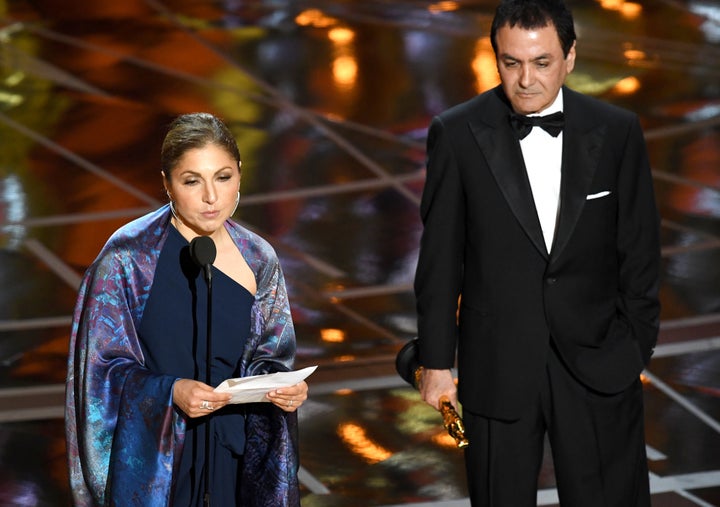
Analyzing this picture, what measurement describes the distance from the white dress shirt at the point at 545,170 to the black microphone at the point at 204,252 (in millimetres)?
944

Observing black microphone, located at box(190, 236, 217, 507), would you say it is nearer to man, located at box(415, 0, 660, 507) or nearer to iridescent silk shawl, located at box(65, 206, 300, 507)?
iridescent silk shawl, located at box(65, 206, 300, 507)

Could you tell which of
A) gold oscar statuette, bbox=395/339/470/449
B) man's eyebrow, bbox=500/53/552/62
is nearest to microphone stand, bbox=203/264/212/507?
gold oscar statuette, bbox=395/339/470/449

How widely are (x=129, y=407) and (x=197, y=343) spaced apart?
25cm

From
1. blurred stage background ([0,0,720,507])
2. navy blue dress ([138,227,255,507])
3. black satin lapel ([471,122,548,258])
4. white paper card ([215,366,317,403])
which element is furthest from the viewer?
blurred stage background ([0,0,720,507])

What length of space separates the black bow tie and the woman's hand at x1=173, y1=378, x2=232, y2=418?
3.64 feet

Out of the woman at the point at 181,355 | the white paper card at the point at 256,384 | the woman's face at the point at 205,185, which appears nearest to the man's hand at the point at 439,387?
the woman at the point at 181,355

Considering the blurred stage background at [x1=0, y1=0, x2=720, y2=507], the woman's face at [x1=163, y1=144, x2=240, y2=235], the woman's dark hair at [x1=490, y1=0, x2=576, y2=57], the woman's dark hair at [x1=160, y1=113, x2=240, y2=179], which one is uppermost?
the woman's dark hair at [x1=490, y1=0, x2=576, y2=57]

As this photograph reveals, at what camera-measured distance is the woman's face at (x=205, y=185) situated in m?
3.57

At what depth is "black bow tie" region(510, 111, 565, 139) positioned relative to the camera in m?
3.77

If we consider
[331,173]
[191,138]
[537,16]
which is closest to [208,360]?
[191,138]

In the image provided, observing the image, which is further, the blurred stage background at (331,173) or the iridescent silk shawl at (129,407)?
the blurred stage background at (331,173)

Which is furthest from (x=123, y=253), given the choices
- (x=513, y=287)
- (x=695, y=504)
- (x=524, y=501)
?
(x=695, y=504)

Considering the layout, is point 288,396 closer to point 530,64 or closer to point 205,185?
point 205,185

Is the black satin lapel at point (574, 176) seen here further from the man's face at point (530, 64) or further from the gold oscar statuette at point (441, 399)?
the gold oscar statuette at point (441, 399)
